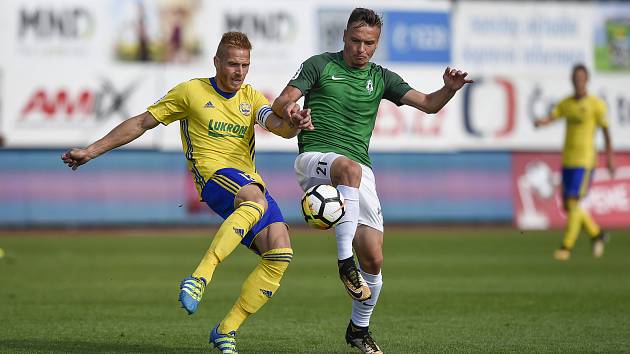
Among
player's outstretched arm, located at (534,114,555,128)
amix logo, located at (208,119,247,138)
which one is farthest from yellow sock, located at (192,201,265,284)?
player's outstretched arm, located at (534,114,555,128)

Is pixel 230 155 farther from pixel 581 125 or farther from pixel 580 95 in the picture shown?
pixel 581 125

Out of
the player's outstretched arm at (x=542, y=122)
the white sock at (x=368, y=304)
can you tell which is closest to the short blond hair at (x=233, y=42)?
the white sock at (x=368, y=304)

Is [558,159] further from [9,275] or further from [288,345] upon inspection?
[288,345]

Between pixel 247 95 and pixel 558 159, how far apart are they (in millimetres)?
18946

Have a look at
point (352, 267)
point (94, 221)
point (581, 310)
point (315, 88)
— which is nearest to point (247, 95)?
point (315, 88)

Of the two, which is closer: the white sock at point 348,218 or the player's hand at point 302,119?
the player's hand at point 302,119

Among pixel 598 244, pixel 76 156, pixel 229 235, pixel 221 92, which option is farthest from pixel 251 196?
pixel 598 244

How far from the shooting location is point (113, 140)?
27.9ft

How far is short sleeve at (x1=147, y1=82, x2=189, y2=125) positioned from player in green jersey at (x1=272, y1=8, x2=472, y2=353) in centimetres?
78

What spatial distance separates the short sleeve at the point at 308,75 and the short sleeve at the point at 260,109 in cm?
27

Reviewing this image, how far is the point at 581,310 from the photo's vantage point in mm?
11516

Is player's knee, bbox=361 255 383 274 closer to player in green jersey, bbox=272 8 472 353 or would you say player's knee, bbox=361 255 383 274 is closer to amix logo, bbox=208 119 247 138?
player in green jersey, bbox=272 8 472 353

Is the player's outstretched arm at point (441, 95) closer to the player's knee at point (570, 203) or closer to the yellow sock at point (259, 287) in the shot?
the yellow sock at point (259, 287)

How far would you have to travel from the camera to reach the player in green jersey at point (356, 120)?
28.2ft
